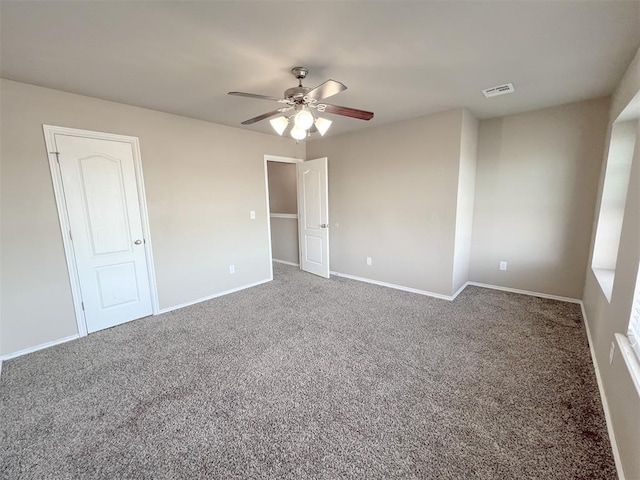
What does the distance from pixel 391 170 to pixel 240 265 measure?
2707 millimetres

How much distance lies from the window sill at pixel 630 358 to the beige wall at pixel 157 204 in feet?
13.1

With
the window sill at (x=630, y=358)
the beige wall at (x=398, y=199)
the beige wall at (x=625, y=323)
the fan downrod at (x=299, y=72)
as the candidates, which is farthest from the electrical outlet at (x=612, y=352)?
the fan downrod at (x=299, y=72)

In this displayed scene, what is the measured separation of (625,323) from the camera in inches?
61.4

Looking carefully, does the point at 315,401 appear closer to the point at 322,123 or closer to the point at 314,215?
the point at 322,123

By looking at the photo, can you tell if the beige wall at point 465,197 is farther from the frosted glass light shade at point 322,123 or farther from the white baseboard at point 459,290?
the frosted glass light shade at point 322,123

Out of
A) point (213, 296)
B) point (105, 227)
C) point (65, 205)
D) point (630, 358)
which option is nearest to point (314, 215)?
point (213, 296)

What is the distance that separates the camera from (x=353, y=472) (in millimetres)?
1387

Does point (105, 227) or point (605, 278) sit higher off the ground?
point (105, 227)

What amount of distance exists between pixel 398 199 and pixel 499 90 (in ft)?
5.44

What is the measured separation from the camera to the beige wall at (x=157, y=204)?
239 centimetres

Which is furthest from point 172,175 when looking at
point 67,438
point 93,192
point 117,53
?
point 67,438

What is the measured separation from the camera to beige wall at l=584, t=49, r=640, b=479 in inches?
49.3

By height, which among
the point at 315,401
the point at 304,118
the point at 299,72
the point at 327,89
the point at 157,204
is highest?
the point at 299,72

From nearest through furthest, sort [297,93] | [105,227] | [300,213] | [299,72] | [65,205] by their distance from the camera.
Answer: [297,93] → [299,72] → [65,205] → [105,227] → [300,213]
